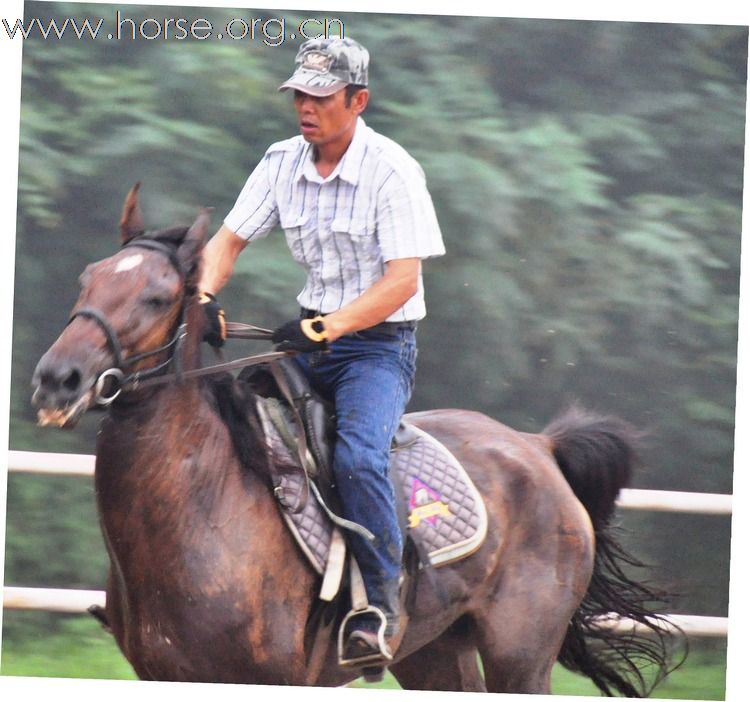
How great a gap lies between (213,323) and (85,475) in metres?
2.16

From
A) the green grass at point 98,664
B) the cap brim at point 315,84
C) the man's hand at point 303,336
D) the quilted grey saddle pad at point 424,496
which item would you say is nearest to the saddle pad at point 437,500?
the quilted grey saddle pad at point 424,496

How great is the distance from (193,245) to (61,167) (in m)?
3.02

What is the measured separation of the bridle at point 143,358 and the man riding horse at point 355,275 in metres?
0.17

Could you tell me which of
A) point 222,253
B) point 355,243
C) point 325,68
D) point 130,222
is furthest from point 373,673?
point 325,68

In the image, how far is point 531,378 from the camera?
22.0ft

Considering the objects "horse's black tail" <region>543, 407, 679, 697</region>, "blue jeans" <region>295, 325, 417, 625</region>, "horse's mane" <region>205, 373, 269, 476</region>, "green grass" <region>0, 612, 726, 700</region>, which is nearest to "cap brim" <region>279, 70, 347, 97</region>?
"blue jeans" <region>295, 325, 417, 625</region>

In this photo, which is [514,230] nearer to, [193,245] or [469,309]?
[469,309]

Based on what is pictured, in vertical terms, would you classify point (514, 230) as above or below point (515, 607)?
above

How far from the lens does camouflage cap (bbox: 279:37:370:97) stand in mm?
3723

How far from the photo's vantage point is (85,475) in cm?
547

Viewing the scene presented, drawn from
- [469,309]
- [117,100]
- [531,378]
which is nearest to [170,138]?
[117,100]

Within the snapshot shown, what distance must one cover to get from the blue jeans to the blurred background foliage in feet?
7.66

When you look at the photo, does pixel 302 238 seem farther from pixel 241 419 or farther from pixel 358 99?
pixel 241 419

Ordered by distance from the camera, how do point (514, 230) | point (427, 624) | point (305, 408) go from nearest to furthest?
1. point (305, 408)
2. point (427, 624)
3. point (514, 230)
